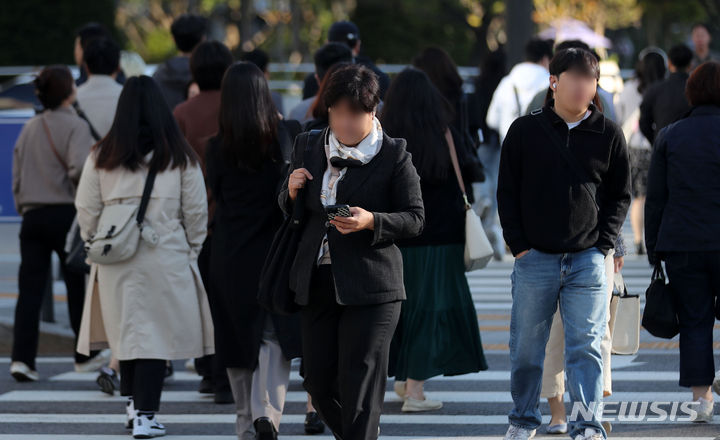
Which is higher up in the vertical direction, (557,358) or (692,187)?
(692,187)

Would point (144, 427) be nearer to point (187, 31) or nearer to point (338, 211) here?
point (338, 211)

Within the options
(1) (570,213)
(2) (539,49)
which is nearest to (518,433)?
(1) (570,213)

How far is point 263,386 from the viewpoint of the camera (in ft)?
20.2

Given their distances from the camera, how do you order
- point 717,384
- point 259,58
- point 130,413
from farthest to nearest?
point 259,58 < point 130,413 < point 717,384

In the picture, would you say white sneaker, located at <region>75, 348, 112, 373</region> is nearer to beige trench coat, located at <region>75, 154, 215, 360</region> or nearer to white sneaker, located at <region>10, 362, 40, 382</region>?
white sneaker, located at <region>10, 362, 40, 382</region>

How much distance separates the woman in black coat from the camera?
20.0ft

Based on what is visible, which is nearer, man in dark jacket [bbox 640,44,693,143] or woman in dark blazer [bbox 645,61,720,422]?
woman in dark blazer [bbox 645,61,720,422]

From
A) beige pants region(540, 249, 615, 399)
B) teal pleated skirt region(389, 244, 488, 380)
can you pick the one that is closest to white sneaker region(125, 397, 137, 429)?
teal pleated skirt region(389, 244, 488, 380)

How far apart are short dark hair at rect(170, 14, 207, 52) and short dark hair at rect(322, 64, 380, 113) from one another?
4.19 metres

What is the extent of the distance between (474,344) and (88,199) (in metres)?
2.19

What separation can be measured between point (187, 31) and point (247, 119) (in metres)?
3.17

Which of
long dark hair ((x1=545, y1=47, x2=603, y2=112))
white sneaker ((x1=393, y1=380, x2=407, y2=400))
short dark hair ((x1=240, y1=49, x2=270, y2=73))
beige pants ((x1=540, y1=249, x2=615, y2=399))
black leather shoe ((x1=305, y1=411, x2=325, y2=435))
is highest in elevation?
long dark hair ((x1=545, y1=47, x2=603, y2=112))

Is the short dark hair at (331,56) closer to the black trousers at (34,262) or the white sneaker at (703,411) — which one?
the black trousers at (34,262)

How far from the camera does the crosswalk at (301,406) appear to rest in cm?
655
